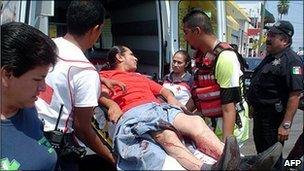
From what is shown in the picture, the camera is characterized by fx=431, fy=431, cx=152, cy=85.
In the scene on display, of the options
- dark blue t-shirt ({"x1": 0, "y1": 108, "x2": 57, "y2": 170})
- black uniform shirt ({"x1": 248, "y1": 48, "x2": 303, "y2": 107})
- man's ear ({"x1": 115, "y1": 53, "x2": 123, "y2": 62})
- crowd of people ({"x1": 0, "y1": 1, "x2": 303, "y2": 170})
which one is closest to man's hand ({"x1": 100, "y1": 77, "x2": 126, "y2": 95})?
crowd of people ({"x1": 0, "y1": 1, "x2": 303, "y2": 170})

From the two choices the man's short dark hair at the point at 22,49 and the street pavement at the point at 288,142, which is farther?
the street pavement at the point at 288,142

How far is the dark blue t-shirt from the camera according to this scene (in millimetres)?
1585

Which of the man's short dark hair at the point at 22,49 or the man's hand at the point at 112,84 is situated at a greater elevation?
the man's short dark hair at the point at 22,49

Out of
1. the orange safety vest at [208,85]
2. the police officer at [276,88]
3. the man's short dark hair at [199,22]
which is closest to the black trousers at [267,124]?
the police officer at [276,88]

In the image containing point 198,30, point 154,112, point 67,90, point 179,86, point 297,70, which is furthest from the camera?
point 179,86

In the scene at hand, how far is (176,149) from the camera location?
2146mm

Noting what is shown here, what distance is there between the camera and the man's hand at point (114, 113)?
104 inches

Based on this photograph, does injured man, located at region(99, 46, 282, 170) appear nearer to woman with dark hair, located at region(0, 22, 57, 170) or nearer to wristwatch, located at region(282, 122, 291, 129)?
woman with dark hair, located at region(0, 22, 57, 170)

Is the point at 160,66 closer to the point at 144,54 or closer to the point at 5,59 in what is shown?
the point at 144,54

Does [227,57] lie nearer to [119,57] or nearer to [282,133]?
[119,57]

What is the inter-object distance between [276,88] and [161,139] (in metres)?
1.99

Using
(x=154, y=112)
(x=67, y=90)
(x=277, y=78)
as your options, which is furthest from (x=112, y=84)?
(x=277, y=78)

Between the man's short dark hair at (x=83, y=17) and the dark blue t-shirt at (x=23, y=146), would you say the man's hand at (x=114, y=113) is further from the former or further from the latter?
Answer: the dark blue t-shirt at (x=23, y=146)

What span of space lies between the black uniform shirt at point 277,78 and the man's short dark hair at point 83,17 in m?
2.09
